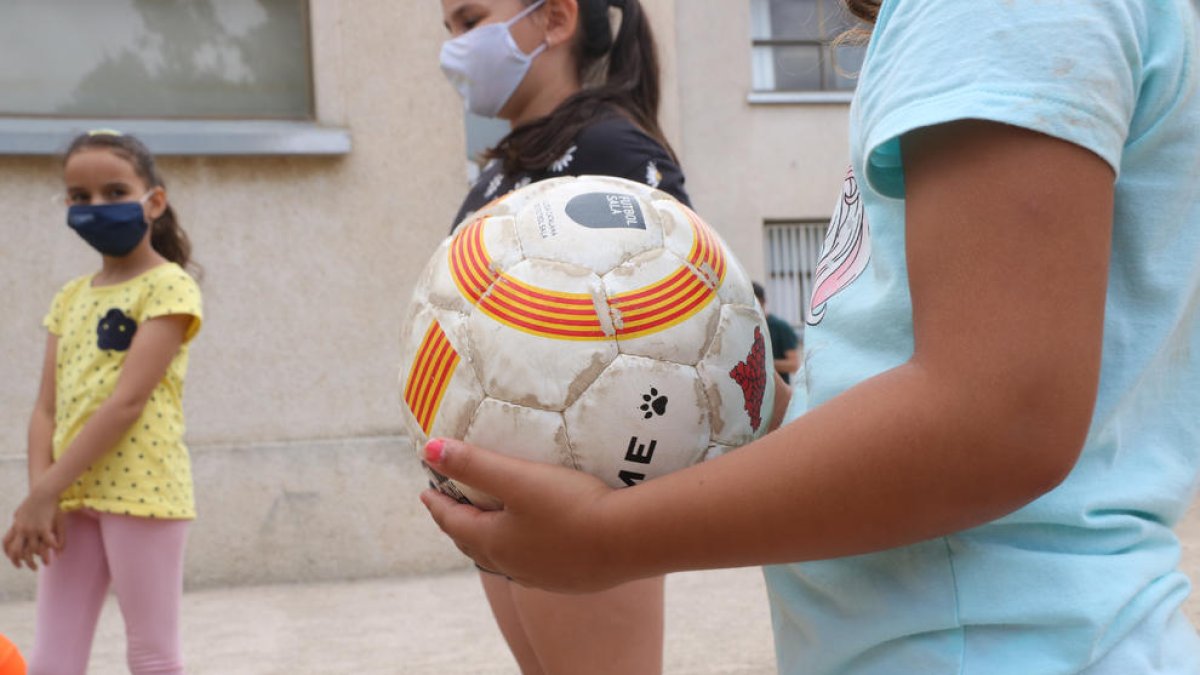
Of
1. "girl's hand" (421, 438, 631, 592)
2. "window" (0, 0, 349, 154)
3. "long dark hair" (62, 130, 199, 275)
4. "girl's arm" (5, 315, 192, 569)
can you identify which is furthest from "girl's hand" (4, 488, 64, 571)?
"window" (0, 0, 349, 154)

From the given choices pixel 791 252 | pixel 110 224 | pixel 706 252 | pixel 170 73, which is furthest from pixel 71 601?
pixel 791 252

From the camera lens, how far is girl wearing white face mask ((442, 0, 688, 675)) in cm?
216

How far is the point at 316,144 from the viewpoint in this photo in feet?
23.1

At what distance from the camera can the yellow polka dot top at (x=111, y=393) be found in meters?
3.66

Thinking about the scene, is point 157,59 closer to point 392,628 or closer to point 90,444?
point 392,628

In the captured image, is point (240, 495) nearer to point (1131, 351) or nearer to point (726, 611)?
point (726, 611)

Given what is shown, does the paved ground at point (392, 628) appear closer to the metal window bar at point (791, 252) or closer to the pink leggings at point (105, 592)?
the pink leggings at point (105, 592)

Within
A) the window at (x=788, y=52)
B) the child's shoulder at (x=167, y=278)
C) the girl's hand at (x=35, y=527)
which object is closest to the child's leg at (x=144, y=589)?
the girl's hand at (x=35, y=527)

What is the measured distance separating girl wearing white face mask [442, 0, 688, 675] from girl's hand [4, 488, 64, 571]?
1.64 m

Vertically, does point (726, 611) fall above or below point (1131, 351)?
below

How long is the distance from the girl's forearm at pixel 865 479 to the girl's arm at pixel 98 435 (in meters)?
2.95

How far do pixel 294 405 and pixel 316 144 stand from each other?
1462 millimetres

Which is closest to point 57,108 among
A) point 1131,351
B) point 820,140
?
point 1131,351

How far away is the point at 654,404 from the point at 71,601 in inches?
113
